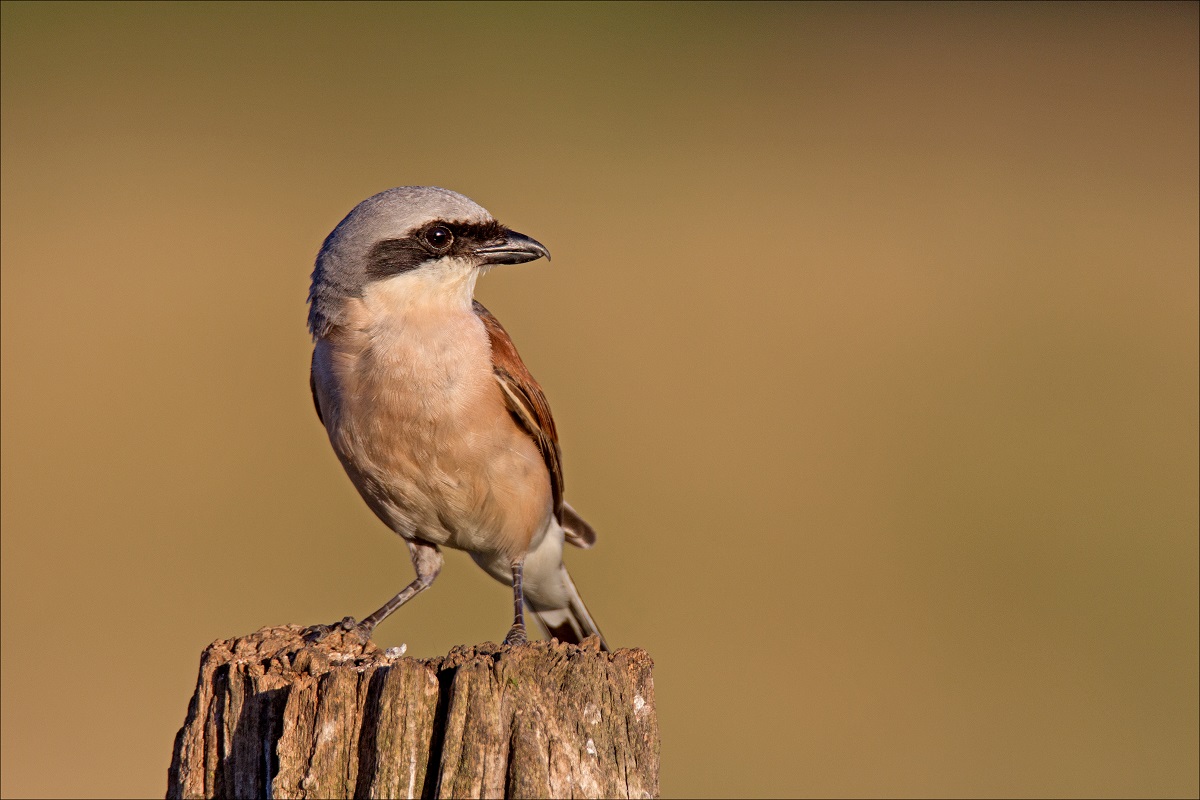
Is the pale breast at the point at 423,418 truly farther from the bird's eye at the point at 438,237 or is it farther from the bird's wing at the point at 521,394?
the bird's eye at the point at 438,237

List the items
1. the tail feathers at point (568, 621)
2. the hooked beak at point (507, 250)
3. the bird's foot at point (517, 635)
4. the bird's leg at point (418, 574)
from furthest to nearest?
the tail feathers at point (568, 621) → the bird's leg at point (418, 574) → the hooked beak at point (507, 250) → the bird's foot at point (517, 635)

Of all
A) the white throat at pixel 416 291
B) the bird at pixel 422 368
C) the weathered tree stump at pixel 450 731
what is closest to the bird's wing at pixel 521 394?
the bird at pixel 422 368

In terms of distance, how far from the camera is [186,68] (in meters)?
24.2

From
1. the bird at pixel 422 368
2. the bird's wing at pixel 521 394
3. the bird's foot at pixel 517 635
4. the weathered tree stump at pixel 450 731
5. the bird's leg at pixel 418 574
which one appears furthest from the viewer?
the bird's leg at pixel 418 574

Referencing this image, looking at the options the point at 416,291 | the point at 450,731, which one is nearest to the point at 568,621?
the point at 416,291

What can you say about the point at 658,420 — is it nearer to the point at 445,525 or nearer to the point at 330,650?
the point at 445,525

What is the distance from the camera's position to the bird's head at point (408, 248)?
4836 mm

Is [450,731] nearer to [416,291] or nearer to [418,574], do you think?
[416,291]

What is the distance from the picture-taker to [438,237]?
4883 mm

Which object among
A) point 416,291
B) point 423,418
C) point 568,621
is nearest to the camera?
point 423,418

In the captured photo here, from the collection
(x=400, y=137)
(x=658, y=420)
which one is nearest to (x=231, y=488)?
(x=658, y=420)

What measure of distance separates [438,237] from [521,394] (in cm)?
71

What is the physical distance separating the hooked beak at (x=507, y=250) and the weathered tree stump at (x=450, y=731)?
→ 7.08 ft

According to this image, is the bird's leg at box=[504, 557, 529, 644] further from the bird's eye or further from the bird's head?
the bird's eye
